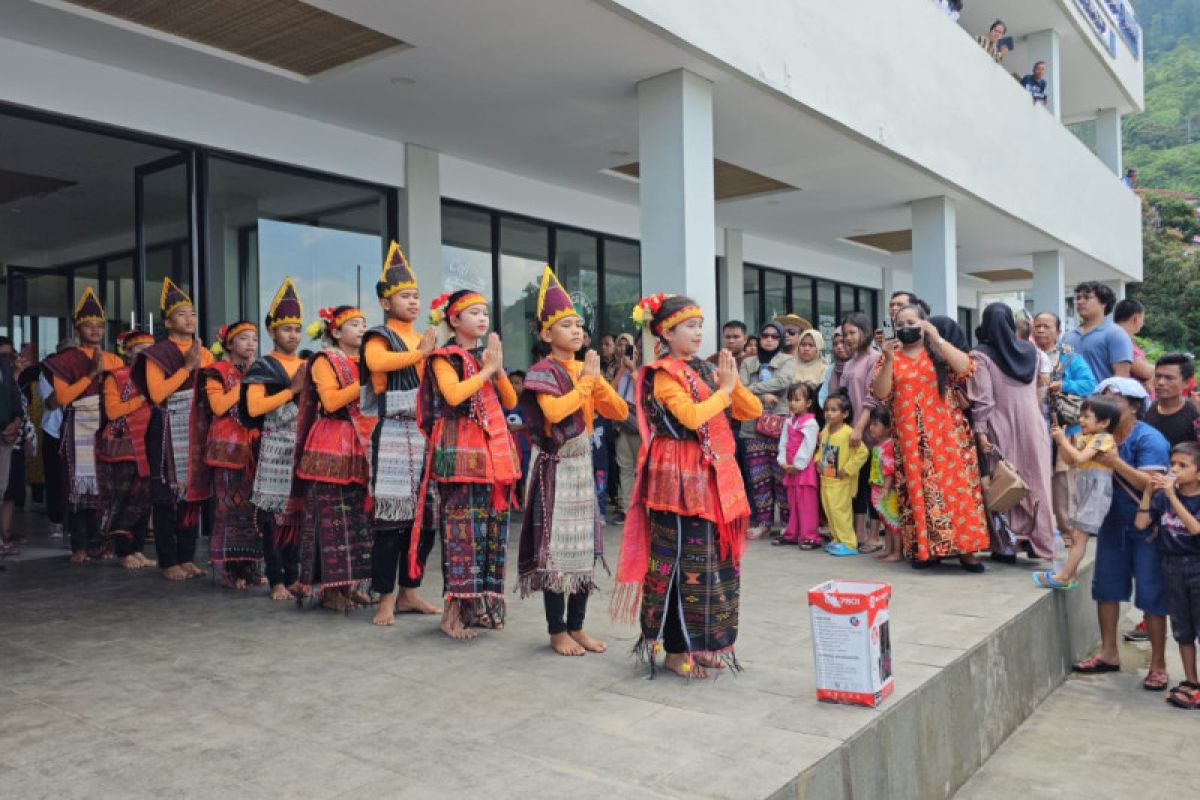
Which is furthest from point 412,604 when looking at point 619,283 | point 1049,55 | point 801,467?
point 1049,55

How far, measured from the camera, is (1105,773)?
4.04 meters

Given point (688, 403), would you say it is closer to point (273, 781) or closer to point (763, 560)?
point (273, 781)

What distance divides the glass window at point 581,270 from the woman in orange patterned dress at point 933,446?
5371mm

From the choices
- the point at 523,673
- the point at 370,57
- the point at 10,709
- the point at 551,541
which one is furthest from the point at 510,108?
the point at 10,709

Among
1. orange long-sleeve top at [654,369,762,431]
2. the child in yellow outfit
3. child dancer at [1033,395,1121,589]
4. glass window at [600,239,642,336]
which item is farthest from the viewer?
glass window at [600,239,642,336]

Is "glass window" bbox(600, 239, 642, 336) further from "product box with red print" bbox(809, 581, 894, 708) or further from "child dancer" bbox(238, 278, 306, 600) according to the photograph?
"product box with red print" bbox(809, 581, 894, 708)

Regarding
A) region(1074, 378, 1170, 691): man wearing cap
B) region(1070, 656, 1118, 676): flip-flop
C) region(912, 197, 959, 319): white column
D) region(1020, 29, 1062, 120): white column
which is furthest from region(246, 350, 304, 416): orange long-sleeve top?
region(1020, 29, 1062, 120): white column

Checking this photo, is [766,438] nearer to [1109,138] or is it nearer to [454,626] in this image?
[454,626]

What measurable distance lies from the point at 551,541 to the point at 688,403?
92cm

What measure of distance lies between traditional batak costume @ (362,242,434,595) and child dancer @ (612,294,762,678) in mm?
1244

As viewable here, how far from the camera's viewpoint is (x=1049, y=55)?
14.2 metres

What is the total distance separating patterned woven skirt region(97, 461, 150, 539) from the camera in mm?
6191

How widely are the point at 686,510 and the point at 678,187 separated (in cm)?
344

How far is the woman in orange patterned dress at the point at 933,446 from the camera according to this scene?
18.8 ft
